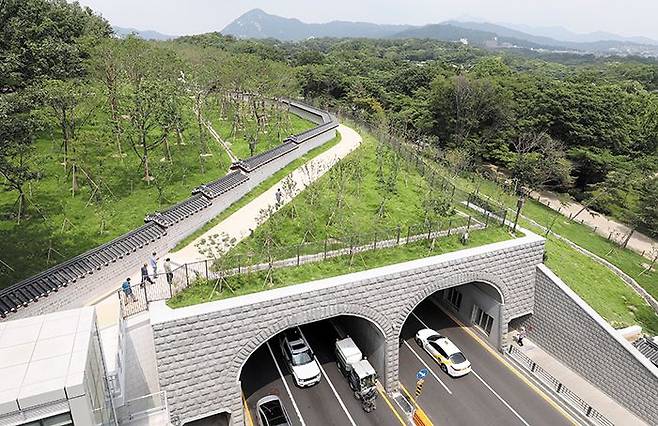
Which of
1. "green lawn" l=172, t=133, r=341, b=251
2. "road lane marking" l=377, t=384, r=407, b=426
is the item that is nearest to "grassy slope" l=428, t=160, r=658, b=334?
"green lawn" l=172, t=133, r=341, b=251

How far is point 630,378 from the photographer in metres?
19.0

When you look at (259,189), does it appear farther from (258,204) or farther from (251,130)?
(251,130)

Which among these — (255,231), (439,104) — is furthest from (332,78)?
(255,231)

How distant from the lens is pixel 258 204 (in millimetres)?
24625

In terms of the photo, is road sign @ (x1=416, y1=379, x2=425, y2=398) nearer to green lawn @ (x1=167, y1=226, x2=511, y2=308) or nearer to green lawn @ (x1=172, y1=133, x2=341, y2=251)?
green lawn @ (x1=167, y1=226, x2=511, y2=308)

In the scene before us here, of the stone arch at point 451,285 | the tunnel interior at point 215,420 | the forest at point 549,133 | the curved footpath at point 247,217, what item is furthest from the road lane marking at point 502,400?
the forest at point 549,133

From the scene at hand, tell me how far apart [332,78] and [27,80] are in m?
44.5

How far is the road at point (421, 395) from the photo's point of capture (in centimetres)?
1791

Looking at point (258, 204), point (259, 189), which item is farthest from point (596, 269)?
point (259, 189)

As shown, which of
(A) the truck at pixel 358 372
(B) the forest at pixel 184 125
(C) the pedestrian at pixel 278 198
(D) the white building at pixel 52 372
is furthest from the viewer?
(C) the pedestrian at pixel 278 198

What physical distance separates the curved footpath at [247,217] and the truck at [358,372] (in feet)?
24.3

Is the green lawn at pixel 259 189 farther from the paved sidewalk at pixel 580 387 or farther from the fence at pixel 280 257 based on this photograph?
the paved sidewalk at pixel 580 387

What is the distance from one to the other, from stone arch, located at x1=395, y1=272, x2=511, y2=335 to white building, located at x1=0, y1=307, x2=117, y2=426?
42.3ft

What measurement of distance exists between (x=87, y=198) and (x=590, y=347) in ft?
91.6
